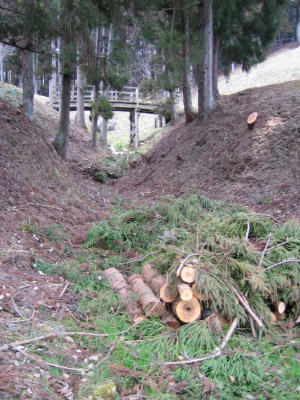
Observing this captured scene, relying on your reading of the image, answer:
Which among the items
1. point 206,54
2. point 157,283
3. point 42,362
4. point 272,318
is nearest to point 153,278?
point 157,283

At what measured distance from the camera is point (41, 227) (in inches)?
253

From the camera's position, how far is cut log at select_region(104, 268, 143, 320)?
432cm

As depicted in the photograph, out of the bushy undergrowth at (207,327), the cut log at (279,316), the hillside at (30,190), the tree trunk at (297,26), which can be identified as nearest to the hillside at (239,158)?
the hillside at (30,190)

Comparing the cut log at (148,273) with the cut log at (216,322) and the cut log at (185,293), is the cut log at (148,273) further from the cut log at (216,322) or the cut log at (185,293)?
the cut log at (216,322)

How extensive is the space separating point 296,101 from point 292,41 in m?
37.0

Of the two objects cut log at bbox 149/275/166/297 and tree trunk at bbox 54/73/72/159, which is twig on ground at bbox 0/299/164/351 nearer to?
cut log at bbox 149/275/166/297

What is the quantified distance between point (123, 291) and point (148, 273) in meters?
0.38

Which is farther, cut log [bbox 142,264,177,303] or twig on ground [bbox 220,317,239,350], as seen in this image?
cut log [bbox 142,264,177,303]

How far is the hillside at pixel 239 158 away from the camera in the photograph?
8664 millimetres

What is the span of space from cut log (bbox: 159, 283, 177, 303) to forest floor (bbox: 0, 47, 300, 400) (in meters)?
0.48

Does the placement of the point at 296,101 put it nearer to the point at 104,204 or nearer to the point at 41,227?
the point at 104,204

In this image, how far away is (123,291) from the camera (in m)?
4.68

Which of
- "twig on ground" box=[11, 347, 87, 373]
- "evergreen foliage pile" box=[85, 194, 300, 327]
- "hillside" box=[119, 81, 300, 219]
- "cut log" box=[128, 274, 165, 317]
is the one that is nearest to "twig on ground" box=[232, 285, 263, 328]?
"evergreen foliage pile" box=[85, 194, 300, 327]

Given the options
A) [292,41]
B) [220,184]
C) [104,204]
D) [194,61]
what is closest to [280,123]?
[220,184]
